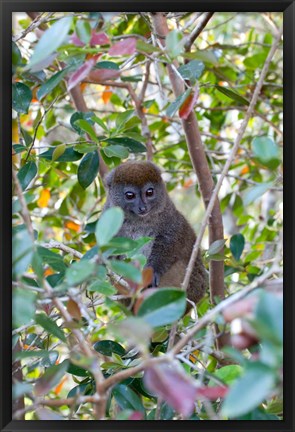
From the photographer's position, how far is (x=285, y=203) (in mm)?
1624

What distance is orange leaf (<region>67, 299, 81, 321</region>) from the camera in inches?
55.3

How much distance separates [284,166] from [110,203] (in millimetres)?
1499

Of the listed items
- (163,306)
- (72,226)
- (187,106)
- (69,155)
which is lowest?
(72,226)

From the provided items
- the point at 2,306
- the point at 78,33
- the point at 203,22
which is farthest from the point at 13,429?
the point at 203,22

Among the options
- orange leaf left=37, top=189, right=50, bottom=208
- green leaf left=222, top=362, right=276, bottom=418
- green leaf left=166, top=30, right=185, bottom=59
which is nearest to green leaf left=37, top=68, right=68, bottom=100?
green leaf left=166, top=30, right=185, bottom=59

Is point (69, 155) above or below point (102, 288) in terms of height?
above

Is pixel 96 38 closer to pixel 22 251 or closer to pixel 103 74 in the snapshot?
pixel 103 74

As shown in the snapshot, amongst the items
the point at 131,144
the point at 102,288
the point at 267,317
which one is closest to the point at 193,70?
the point at 131,144

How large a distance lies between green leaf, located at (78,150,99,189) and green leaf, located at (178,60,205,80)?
2.04 ft

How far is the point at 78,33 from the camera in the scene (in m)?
1.38

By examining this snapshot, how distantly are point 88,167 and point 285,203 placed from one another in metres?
0.99

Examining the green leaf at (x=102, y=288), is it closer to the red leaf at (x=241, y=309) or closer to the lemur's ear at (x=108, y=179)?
the red leaf at (x=241, y=309)

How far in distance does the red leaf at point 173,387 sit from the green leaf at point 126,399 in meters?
0.58

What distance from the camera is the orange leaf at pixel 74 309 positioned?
1405mm
